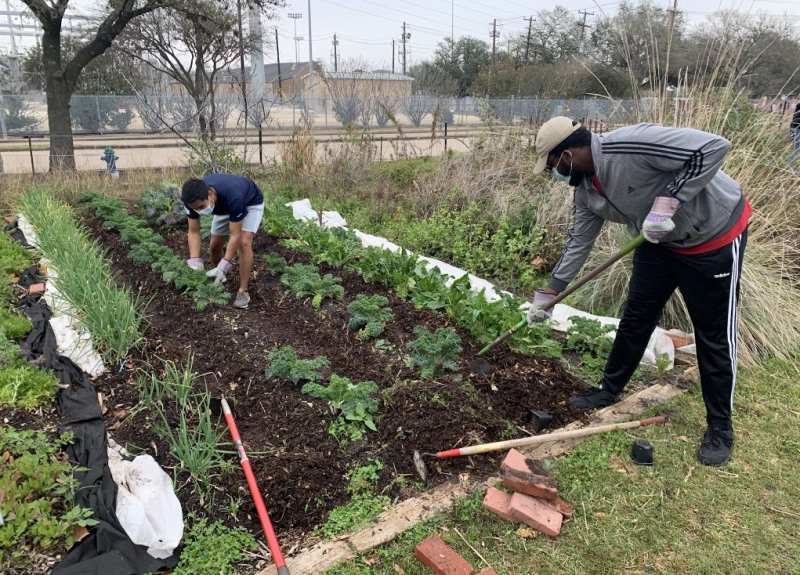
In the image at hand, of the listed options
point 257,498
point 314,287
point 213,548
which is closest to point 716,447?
point 257,498

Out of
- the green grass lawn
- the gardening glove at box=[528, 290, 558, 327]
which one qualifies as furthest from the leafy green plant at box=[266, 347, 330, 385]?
the gardening glove at box=[528, 290, 558, 327]

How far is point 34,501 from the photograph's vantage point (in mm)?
2322

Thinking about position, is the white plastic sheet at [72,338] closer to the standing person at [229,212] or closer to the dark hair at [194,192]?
the standing person at [229,212]

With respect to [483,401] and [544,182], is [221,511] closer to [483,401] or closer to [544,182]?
[483,401]

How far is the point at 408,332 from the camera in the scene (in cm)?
411

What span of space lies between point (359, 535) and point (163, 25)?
1884 centimetres

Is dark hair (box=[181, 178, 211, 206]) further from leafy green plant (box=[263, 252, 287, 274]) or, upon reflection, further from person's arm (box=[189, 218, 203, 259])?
leafy green plant (box=[263, 252, 287, 274])

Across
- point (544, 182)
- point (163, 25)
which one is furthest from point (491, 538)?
point (163, 25)

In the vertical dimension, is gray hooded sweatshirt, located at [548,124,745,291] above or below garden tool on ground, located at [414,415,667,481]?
above

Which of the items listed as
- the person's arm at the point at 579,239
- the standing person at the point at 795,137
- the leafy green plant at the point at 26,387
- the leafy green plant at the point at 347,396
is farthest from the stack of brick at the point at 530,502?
the standing person at the point at 795,137

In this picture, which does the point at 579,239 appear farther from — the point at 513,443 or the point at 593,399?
the point at 513,443

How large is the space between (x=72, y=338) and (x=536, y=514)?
3.21 meters

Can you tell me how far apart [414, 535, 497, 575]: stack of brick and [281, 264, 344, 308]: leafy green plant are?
2.43 meters

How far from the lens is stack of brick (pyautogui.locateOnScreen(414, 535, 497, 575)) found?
2180mm
